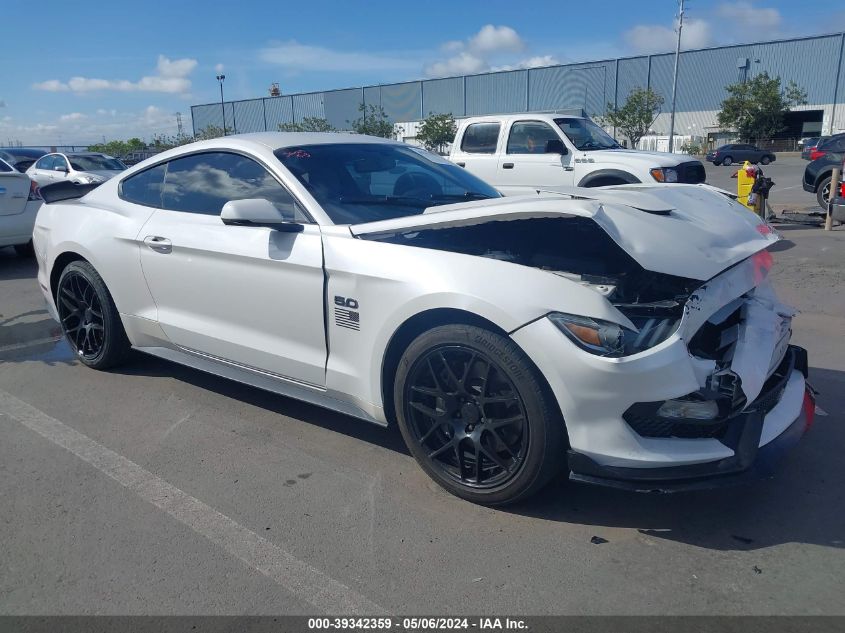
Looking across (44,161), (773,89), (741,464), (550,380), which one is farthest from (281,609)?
(773,89)

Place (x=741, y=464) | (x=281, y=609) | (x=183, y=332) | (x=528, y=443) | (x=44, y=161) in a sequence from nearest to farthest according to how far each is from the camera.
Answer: (x=281, y=609), (x=741, y=464), (x=528, y=443), (x=183, y=332), (x=44, y=161)

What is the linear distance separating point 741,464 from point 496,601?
1.09 metres

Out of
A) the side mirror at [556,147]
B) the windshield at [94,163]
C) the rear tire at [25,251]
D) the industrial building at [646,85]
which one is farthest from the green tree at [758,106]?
the rear tire at [25,251]

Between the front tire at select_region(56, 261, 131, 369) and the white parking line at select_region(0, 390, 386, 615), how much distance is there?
2.43 ft

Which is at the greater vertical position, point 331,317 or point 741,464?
point 331,317

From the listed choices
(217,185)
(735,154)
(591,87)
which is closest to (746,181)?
(217,185)

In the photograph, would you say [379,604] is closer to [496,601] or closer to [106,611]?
[496,601]

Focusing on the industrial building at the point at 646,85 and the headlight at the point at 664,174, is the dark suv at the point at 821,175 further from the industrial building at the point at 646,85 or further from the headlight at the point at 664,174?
the industrial building at the point at 646,85

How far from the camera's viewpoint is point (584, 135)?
37.5 feet

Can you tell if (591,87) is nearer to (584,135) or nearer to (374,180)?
(584,135)

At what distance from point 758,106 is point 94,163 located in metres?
53.2

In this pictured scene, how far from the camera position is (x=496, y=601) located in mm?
2494

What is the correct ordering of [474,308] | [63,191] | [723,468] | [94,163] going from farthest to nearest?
[94,163] < [63,191] < [474,308] < [723,468]

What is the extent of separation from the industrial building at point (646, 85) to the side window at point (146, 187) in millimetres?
54453
